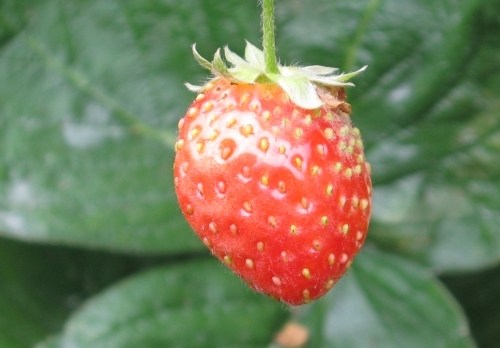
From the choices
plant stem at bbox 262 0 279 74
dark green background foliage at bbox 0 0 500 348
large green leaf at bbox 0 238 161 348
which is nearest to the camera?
plant stem at bbox 262 0 279 74

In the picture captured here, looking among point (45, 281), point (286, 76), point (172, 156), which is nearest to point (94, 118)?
point (172, 156)

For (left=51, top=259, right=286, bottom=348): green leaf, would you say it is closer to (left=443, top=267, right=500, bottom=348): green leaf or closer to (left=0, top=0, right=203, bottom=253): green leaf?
(left=0, top=0, right=203, bottom=253): green leaf

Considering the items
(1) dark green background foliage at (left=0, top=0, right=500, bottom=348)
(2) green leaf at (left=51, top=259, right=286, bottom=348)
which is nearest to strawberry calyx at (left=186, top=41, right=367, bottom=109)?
(1) dark green background foliage at (left=0, top=0, right=500, bottom=348)

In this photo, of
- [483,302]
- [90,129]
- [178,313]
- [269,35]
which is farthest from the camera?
[483,302]

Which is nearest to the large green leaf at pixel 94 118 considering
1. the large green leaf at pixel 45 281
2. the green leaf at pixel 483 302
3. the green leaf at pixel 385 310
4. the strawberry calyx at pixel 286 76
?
the large green leaf at pixel 45 281

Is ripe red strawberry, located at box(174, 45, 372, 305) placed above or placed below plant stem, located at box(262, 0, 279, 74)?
below

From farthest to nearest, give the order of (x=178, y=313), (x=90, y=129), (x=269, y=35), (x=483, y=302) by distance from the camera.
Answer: (x=483, y=302)
(x=90, y=129)
(x=178, y=313)
(x=269, y=35)

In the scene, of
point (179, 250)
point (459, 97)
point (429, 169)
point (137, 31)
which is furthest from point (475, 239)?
point (137, 31)

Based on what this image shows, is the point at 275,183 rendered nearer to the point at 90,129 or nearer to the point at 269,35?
the point at 269,35
